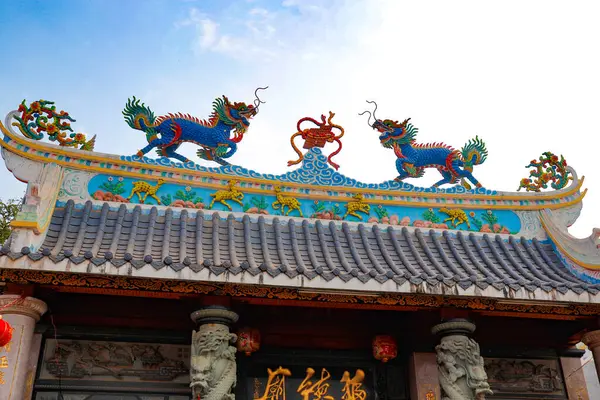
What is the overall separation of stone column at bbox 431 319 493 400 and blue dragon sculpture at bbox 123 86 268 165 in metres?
4.09

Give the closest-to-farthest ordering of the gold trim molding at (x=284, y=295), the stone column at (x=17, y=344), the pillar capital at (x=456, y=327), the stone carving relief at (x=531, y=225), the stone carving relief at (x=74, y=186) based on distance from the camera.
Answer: the stone column at (x=17, y=344)
the gold trim molding at (x=284, y=295)
the pillar capital at (x=456, y=327)
the stone carving relief at (x=74, y=186)
the stone carving relief at (x=531, y=225)

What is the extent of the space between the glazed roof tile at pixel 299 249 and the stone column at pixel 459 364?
0.56 metres

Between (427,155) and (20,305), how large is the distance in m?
6.26

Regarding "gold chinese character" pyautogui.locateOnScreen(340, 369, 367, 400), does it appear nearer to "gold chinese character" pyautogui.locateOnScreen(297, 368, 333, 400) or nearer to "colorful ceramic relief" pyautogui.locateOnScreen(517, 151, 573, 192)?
"gold chinese character" pyautogui.locateOnScreen(297, 368, 333, 400)

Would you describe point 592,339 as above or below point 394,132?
below

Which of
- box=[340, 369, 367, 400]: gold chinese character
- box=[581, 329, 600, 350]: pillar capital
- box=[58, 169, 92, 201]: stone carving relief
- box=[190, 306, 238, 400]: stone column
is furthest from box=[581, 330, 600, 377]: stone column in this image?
box=[58, 169, 92, 201]: stone carving relief

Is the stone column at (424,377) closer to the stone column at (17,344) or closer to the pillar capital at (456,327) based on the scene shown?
the pillar capital at (456,327)

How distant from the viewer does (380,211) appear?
8727 mm

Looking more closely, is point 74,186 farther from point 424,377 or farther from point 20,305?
point 424,377

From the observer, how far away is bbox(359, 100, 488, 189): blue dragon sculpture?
9.43m

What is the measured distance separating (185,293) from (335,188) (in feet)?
10.9

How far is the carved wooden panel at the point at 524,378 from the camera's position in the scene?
7496mm

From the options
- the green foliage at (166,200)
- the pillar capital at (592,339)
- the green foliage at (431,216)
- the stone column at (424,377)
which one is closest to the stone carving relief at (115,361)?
the green foliage at (166,200)

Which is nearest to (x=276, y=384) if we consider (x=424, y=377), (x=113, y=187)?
(x=424, y=377)
